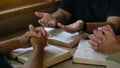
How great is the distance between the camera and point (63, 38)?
5.17 ft

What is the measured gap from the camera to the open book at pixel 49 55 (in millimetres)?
1302

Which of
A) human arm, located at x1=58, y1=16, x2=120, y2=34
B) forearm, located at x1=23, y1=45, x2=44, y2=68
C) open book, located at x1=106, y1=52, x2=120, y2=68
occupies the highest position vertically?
open book, located at x1=106, y1=52, x2=120, y2=68

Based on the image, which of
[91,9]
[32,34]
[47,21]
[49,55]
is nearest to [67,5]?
[91,9]

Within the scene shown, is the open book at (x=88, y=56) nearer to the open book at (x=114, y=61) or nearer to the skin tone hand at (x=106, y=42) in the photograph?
the skin tone hand at (x=106, y=42)

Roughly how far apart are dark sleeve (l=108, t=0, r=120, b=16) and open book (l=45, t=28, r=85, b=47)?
14.7 inches

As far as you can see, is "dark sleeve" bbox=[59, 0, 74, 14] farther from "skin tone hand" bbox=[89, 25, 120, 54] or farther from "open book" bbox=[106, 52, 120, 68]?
Answer: "open book" bbox=[106, 52, 120, 68]

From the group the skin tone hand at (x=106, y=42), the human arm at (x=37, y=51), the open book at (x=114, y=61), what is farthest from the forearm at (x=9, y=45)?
the open book at (x=114, y=61)

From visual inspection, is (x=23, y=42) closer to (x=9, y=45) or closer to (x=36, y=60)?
(x=9, y=45)

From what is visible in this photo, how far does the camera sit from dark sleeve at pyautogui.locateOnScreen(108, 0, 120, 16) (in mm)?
1855

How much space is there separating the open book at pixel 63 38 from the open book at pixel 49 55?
86mm

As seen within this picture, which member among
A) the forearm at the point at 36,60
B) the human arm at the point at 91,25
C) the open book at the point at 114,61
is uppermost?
the open book at the point at 114,61

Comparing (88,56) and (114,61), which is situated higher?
(114,61)

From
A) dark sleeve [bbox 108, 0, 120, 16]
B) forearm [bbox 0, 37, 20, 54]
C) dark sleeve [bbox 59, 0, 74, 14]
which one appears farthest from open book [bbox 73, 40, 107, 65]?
dark sleeve [bbox 59, 0, 74, 14]

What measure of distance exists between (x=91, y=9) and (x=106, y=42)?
71 centimetres
